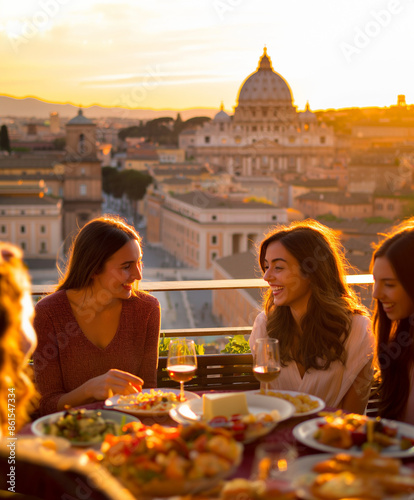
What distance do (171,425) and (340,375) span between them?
1.47ft

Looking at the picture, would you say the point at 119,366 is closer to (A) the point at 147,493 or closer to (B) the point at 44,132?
(A) the point at 147,493

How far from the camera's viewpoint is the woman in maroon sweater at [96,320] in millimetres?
1520

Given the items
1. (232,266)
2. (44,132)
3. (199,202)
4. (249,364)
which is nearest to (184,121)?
(44,132)

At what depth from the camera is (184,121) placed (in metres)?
85.0

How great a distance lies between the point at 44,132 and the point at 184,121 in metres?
16.3

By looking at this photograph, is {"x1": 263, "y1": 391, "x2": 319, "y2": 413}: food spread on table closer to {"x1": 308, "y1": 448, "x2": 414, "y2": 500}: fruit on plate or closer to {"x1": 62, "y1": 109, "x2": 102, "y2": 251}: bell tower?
{"x1": 308, "y1": 448, "x2": 414, "y2": 500}: fruit on plate

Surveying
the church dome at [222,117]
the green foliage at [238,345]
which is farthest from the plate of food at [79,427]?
the church dome at [222,117]

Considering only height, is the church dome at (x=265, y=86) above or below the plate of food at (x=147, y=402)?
above

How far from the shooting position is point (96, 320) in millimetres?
1571

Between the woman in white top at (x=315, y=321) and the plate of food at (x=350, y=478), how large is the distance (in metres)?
0.59

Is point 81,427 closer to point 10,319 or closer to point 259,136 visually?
point 10,319

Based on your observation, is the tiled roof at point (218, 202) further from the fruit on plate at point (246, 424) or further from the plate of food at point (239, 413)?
the fruit on plate at point (246, 424)

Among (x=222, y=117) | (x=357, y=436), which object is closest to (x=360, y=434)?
(x=357, y=436)

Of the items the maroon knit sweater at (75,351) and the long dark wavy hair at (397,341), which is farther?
the maroon knit sweater at (75,351)
